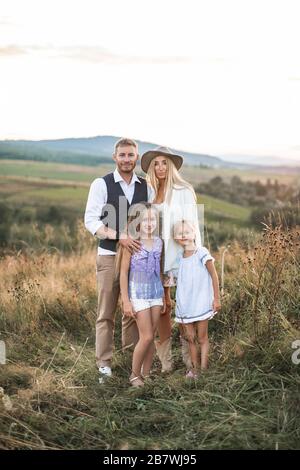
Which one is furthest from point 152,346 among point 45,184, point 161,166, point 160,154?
point 45,184

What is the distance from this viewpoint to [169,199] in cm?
537

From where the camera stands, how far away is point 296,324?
18.0 ft

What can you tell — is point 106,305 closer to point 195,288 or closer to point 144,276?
point 144,276

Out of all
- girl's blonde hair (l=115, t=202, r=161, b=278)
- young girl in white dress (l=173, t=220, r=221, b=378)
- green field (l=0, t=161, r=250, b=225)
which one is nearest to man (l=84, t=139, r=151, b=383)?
girl's blonde hair (l=115, t=202, r=161, b=278)

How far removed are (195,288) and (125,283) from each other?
535 mm

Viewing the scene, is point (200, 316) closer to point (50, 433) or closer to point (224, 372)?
point (224, 372)

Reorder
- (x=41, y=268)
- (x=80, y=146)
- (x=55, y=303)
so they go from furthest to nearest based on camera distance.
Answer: (x=80, y=146)
(x=41, y=268)
(x=55, y=303)

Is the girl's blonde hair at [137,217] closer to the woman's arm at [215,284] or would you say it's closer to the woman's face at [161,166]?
the woman's face at [161,166]

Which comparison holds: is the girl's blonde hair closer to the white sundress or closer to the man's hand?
the man's hand

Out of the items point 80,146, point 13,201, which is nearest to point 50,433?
point 80,146

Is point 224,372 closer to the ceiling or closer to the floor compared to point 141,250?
closer to the floor

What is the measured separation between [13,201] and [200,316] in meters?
24.1

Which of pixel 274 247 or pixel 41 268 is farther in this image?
pixel 41 268
